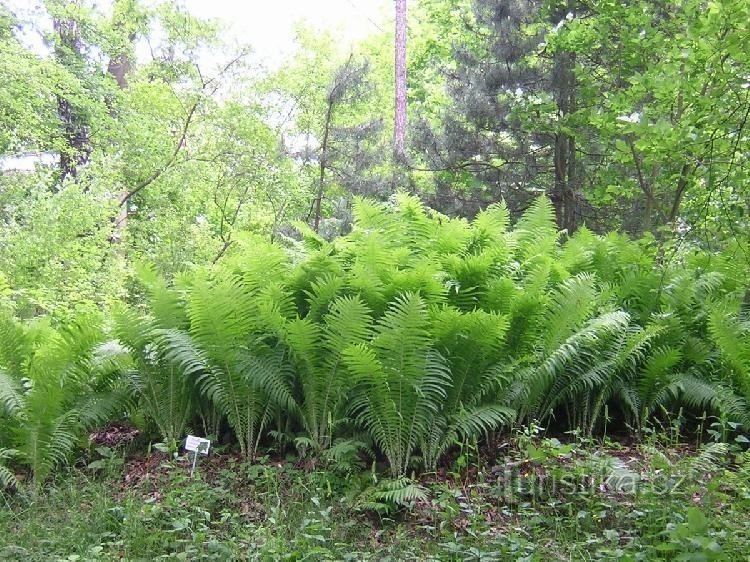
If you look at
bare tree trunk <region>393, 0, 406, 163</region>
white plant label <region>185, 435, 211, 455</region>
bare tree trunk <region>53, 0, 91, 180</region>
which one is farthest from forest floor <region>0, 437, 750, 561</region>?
bare tree trunk <region>53, 0, 91, 180</region>

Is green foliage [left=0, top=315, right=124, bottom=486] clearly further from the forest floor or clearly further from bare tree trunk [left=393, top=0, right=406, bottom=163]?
bare tree trunk [left=393, top=0, right=406, bottom=163]

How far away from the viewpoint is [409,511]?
10.7 ft

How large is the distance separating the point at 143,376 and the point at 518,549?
248 cm

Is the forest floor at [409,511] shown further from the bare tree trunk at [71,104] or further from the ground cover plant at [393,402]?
the bare tree trunk at [71,104]

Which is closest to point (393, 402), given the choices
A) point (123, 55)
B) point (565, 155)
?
point (565, 155)

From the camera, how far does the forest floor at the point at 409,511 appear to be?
2.73 metres

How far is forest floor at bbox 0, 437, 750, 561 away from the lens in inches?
108

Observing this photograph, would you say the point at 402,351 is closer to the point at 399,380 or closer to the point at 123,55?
the point at 399,380

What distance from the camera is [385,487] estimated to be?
10.8 ft

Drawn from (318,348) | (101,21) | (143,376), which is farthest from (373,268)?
(101,21)

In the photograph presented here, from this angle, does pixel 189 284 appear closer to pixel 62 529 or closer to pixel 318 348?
pixel 318 348

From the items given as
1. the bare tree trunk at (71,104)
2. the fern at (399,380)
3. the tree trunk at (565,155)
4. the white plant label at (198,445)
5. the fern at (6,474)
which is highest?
the bare tree trunk at (71,104)

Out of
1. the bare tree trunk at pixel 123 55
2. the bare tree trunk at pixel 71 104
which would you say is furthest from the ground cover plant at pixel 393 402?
the bare tree trunk at pixel 71 104

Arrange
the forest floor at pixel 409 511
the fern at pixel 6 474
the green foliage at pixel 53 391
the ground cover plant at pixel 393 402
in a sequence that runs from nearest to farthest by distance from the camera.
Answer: the forest floor at pixel 409 511, the ground cover plant at pixel 393 402, the fern at pixel 6 474, the green foliage at pixel 53 391
